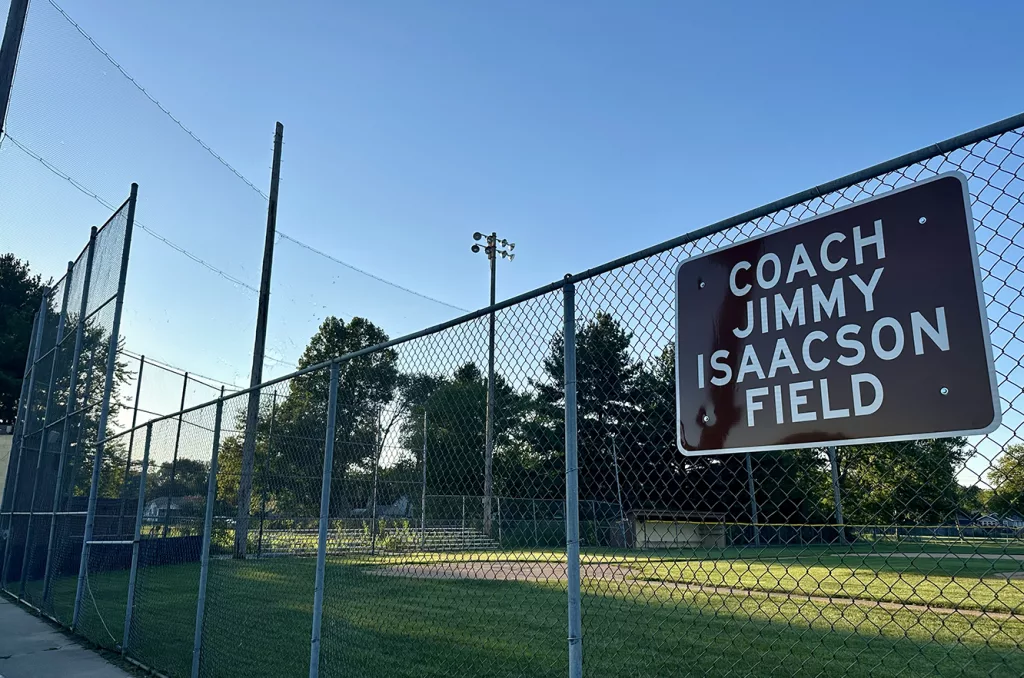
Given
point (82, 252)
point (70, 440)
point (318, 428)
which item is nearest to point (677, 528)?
point (318, 428)

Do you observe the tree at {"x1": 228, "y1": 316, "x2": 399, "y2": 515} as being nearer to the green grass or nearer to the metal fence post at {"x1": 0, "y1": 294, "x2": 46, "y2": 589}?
the green grass

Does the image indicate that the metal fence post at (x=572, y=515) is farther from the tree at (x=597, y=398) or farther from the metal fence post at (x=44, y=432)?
the metal fence post at (x=44, y=432)

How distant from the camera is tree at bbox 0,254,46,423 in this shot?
2575 centimetres

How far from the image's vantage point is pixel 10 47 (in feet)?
18.9

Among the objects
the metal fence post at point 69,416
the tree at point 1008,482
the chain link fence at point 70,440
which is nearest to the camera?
the tree at point 1008,482

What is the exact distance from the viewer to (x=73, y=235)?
415 inches

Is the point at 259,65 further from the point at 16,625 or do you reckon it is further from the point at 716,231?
the point at 716,231

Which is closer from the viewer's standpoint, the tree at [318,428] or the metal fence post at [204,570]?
the tree at [318,428]

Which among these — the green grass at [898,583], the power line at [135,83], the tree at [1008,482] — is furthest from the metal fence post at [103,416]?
the tree at [1008,482]

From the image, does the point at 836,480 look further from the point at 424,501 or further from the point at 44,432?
the point at 44,432

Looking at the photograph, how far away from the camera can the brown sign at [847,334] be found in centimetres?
168

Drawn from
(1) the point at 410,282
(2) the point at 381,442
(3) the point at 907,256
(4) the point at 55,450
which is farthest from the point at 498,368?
(1) the point at 410,282

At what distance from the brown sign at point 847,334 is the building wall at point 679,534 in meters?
0.87

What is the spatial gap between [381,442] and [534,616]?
205 inches
